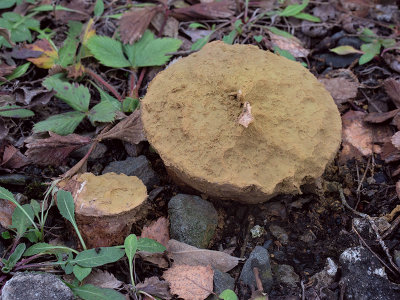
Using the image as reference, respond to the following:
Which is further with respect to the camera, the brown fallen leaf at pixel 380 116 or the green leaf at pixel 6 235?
the brown fallen leaf at pixel 380 116

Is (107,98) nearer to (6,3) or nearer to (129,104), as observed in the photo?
(129,104)

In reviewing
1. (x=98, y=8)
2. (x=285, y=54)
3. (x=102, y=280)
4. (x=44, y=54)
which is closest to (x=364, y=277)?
(x=102, y=280)

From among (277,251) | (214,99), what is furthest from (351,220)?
(214,99)

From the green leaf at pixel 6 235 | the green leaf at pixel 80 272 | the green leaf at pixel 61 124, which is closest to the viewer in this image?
the green leaf at pixel 80 272

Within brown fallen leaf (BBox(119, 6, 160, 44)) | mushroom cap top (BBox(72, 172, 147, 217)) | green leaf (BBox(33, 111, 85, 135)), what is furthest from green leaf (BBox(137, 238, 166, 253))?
brown fallen leaf (BBox(119, 6, 160, 44))

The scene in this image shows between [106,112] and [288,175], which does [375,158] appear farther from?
[106,112]

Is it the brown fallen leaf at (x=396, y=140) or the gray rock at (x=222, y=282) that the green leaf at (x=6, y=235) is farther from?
the brown fallen leaf at (x=396, y=140)

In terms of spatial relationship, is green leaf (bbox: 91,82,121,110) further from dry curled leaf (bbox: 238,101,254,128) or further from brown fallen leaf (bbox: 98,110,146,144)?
dry curled leaf (bbox: 238,101,254,128)

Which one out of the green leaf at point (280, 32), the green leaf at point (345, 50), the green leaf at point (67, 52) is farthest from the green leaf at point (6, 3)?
the green leaf at point (345, 50)
